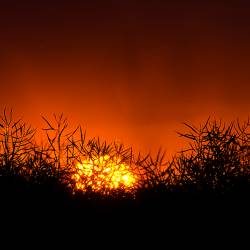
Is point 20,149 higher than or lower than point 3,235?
higher

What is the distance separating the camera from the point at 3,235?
5738mm

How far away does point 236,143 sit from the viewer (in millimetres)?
7734

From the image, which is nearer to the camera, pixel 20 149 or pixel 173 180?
pixel 173 180

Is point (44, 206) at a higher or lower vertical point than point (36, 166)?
lower

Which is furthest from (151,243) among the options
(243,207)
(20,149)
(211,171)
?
(20,149)

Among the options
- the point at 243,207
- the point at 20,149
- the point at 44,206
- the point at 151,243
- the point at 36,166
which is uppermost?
the point at 20,149

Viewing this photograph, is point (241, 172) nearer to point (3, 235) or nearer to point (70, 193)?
point (70, 193)

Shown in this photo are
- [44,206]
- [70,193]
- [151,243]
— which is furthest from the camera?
[70,193]

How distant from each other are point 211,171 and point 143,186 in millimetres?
1117

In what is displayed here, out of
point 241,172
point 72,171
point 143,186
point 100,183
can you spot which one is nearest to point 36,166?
point 72,171

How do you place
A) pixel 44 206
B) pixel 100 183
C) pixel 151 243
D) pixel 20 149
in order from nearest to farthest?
pixel 151 243, pixel 44 206, pixel 100 183, pixel 20 149

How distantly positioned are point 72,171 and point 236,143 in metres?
2.93

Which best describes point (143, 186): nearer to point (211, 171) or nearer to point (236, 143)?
point (211, 171)

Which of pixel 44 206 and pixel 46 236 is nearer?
pixel 46 236
